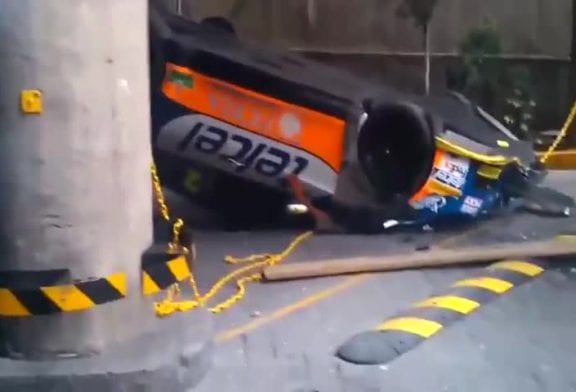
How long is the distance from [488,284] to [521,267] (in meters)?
0.49

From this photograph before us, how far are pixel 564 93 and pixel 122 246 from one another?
1168 cm

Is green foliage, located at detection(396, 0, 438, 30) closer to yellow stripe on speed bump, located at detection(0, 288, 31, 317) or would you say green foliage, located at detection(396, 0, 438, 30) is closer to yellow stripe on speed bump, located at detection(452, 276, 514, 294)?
yellow stripe on speed bump, located at detection(452, 276, 514, 294)

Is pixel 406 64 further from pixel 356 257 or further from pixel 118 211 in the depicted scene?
pixel 118 211

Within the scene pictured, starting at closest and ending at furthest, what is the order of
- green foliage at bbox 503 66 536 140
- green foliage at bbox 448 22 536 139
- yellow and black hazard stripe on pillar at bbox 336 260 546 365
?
yellow and black hazard stripe on pillar at bbox 336 260 546 365, green foliage at bbox 503 66 536 140, green foliage at bbox 448 22 536 139

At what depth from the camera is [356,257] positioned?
7598mm

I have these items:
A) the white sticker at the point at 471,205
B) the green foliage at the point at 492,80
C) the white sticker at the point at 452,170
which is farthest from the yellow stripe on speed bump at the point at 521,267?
the green foliage at the point at 492,80

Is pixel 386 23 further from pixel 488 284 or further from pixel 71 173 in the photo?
pixel 71 173

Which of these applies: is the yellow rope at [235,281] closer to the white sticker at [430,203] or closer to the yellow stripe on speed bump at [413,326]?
the white sticker at [430,203]

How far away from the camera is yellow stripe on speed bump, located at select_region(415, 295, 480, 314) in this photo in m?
6.45

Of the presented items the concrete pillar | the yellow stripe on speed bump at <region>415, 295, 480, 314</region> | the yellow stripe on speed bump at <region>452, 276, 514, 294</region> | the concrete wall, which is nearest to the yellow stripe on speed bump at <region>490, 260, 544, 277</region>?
the yellow stripe on speed bump at <region>452, 276, 514, 294</region>

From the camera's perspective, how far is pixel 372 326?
6.20 meters

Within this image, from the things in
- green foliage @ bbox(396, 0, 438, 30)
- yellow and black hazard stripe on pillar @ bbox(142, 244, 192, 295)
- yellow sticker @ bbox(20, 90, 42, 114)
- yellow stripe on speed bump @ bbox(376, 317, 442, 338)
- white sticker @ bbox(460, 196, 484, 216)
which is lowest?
green foliage @ bbox(396, 0, 438, 30)

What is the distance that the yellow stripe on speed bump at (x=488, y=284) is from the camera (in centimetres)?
685

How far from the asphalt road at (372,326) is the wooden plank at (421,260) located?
2.5 inches
